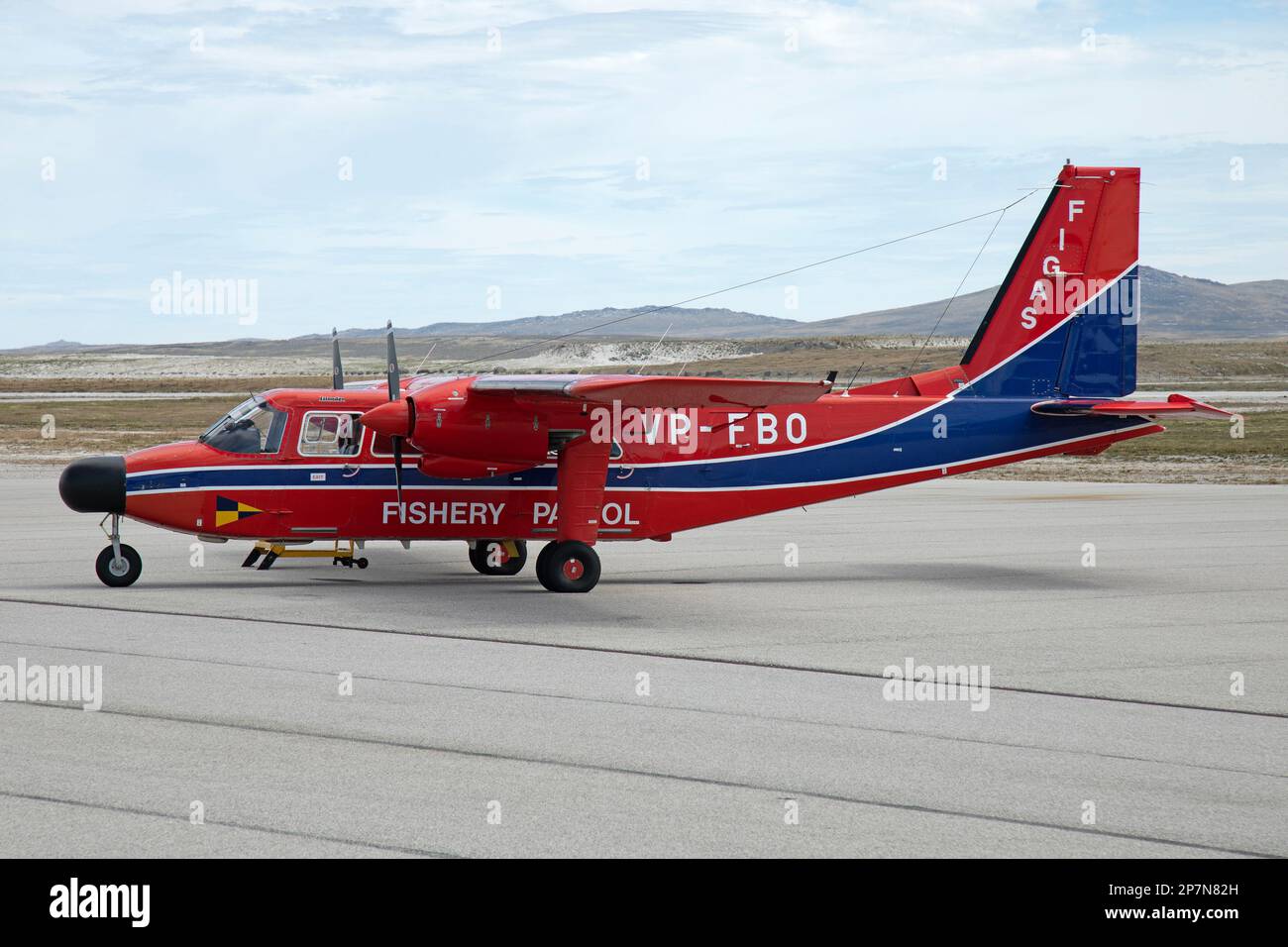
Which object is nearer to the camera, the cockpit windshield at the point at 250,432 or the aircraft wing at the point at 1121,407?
the cockpit windshield at the point at 250,432

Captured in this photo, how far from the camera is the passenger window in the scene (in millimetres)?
17719

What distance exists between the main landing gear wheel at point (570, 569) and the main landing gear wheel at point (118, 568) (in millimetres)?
5340

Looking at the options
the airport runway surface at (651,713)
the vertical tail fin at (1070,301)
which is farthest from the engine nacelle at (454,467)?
the vertical tail fin at (1070,301)

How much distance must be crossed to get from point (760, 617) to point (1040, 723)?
17.7ft

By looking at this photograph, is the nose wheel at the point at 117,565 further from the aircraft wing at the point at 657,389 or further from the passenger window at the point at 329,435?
the aircraft wing at the point at 657,389

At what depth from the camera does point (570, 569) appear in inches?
677

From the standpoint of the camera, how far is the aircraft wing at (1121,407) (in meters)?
18.2

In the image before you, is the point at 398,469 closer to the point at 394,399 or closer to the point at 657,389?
the point at 394,399

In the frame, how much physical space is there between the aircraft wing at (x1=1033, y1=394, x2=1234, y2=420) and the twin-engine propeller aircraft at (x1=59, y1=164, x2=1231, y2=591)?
0.03 metres

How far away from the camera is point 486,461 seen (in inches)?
690

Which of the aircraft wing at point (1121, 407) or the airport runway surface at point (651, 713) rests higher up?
the aircraft wing at point (1121, 407)
